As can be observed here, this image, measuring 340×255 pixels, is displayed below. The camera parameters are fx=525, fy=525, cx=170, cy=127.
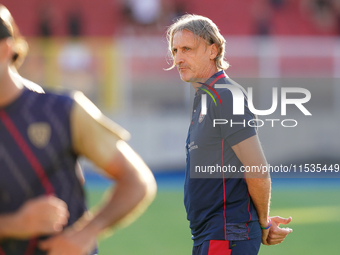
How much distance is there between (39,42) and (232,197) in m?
16.5

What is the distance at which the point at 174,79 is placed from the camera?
74.7 ft

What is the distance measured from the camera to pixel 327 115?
1823 centimetres

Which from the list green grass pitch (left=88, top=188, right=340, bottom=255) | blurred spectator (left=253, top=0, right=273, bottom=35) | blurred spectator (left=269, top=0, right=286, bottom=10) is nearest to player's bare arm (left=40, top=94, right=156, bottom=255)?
green grass pitch (left=88, top=188, right=340, bottom=255)

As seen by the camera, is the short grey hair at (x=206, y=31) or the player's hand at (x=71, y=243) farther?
the short grey hair at (x=206, y=31)

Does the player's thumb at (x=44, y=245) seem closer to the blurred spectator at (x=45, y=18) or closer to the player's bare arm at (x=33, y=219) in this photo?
the player's bare arm at (x=33, y=219)

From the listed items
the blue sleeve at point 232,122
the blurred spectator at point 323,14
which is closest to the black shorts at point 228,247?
the blue sleeve at point 232,122

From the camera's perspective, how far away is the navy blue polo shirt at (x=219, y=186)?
3178mm

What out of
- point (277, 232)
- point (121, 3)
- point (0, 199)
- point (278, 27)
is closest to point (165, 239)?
point (277, 232)

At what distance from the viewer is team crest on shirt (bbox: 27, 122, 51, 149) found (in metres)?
2.05

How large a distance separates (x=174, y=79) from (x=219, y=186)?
1968 centimetres

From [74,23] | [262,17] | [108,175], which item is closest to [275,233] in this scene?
[108,175]

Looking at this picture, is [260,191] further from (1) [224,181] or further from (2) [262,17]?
(2) [262,17]

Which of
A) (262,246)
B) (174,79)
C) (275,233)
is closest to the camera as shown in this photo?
(275,233)

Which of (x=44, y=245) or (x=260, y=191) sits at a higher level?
(x=260, y=191)
